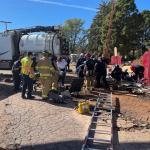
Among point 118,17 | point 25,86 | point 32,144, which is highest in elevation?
point 118,17

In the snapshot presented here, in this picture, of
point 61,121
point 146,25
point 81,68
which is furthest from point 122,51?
point 61,121

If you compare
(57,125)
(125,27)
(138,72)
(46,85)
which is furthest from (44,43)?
(125,27)

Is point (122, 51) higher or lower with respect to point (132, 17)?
lower

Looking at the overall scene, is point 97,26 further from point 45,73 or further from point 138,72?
point 45,73

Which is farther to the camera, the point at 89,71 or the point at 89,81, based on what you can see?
the point at 89,81

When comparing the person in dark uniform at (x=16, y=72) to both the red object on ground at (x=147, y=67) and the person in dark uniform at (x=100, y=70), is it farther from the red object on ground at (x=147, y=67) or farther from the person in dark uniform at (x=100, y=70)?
the red object on ground at (x=147, y=67)

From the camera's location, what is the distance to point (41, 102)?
18172 millimetres

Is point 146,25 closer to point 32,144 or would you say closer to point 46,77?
point 46,77

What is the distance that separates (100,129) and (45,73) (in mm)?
5866

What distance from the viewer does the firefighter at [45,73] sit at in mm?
18906

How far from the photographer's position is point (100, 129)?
13695 millimetres

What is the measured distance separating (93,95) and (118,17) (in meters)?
50.2

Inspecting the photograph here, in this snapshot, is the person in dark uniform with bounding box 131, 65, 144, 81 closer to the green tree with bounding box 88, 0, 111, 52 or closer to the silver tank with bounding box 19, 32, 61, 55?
the silver tank with bounding box 19, 32, 61, 55

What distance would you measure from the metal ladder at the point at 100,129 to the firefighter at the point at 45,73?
→ 203 cm
